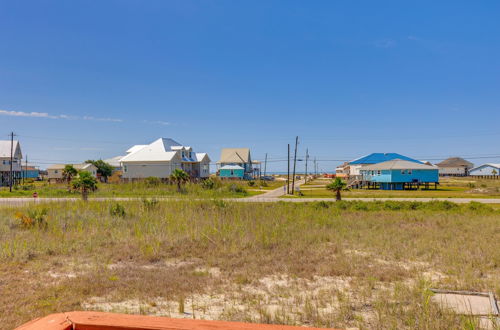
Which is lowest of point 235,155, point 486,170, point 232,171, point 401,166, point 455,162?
point 232,171

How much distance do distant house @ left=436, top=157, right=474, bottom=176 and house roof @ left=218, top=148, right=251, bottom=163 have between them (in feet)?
214

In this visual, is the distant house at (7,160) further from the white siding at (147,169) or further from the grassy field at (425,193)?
the grassy field at (425,193)

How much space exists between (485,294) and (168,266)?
699 cm

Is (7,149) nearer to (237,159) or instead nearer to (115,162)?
(115,162)

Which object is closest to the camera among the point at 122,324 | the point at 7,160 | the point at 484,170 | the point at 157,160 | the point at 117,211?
the point at 122,324

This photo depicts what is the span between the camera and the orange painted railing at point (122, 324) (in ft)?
4.27

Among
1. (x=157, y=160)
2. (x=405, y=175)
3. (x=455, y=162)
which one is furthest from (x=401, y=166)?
(x=455, y=162)

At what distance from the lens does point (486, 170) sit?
298ft

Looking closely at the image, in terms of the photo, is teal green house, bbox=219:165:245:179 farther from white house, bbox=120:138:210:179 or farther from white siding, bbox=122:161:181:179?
white siding, bbox=122:161:181:179

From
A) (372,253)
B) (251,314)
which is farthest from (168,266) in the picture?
(372,253)

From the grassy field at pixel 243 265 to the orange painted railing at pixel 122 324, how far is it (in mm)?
3983

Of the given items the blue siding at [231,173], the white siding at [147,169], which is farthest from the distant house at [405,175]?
the blue siding at [231,173]

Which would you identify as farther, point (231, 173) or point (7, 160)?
point (231, 173)

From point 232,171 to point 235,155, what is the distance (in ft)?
23.6
